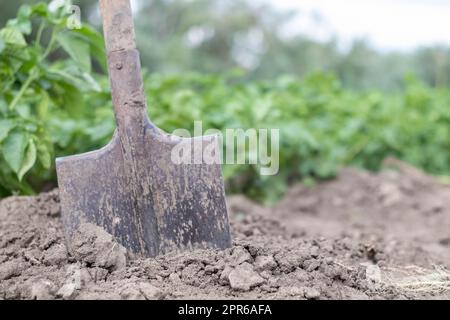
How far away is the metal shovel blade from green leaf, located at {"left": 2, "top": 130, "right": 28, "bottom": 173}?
0.36m

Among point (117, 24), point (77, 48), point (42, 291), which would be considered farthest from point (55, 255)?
point (77, 48)

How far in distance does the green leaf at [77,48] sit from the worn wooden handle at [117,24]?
1.74ft

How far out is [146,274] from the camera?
1995 mm

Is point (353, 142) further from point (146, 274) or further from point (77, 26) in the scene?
point (146, 274)

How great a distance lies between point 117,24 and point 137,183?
0.57m

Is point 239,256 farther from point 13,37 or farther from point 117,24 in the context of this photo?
point 13,37

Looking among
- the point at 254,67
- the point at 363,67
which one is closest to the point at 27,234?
the point at 254,67

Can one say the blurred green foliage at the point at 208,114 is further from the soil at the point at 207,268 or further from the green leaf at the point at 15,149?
the soil at the point at 207,268

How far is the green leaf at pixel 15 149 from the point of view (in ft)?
8.09

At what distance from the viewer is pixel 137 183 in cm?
221

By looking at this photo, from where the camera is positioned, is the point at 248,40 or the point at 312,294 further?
the point at 248,40

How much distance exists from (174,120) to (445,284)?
202 cm
